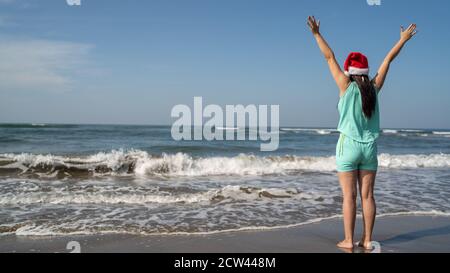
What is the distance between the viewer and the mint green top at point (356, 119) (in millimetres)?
3635

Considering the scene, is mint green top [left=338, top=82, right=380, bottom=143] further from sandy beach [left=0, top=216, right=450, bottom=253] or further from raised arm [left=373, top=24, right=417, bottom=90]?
sandy beach [left=0, top=216, right=450, bottom=253]

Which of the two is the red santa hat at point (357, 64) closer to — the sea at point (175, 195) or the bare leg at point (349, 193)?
the bare leg at point (349, 193)

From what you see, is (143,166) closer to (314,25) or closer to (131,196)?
(131,196)

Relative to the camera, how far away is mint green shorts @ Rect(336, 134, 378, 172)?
3.65m

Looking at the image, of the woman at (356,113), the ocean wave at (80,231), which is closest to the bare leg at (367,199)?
the woman at (356,113)

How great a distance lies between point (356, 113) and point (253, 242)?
6.42 ft

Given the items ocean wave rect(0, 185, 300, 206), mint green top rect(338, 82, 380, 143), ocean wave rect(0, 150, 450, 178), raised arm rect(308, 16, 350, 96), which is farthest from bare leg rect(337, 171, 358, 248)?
ocean wave rect(0, 150, 450, 178)

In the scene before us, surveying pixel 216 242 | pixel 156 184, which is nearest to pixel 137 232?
pixel 216 242

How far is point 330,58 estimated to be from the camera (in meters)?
3.62

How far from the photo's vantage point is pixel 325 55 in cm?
364

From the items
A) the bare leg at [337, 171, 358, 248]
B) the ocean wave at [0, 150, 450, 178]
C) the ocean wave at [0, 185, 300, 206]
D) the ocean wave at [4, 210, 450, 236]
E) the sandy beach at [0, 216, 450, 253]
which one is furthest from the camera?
the ocean wave at [0, 150, 450, 178]

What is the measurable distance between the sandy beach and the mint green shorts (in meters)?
0.97
